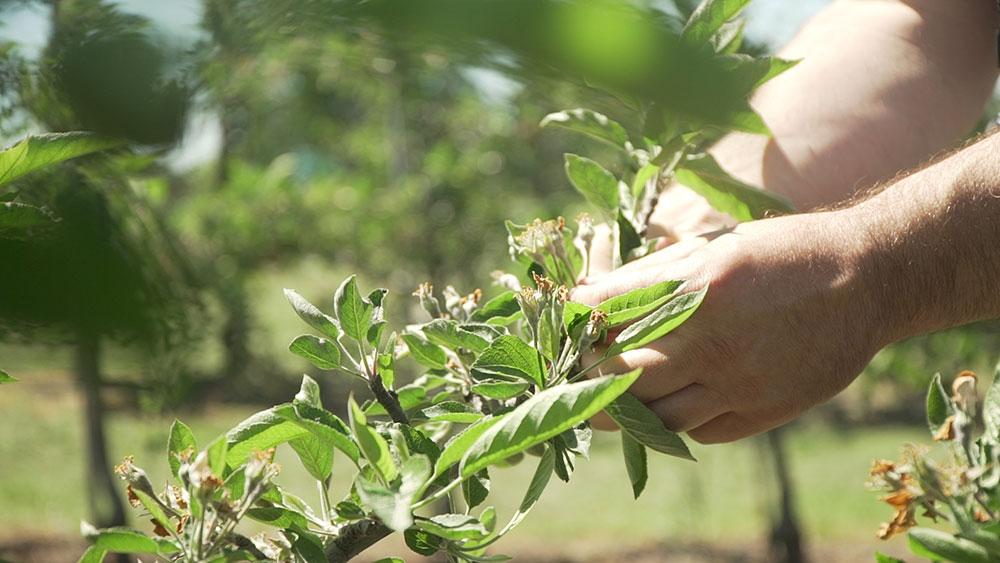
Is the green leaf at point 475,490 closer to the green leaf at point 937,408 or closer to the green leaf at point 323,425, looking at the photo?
the green leaf at point 323,425

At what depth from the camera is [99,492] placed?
3.59 m

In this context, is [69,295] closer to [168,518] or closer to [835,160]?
[168,518]

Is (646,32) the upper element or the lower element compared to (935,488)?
upper

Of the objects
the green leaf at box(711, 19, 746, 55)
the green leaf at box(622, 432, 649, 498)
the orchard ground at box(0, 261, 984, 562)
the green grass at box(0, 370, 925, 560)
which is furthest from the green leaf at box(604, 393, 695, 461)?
the green grass at box(0, 370, 925, 560)

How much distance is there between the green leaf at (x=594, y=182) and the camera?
116 cm

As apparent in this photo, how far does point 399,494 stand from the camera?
2.39 ft

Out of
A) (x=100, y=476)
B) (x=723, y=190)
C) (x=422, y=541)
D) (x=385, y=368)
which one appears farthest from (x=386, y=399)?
(x=100, y=476)

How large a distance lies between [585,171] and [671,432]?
347mm

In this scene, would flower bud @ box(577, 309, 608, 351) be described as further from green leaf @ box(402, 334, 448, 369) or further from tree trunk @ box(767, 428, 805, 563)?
tree trunk @ box(767, 428, 805, 563)

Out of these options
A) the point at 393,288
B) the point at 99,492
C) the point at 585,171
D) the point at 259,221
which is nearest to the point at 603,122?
the point at 585,171

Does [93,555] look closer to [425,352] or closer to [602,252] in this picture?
[425,352]

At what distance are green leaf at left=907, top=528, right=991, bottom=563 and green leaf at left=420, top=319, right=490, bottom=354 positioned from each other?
0.39 meters

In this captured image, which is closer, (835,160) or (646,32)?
(646,32)

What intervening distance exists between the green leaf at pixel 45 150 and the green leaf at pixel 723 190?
0.73 meters
